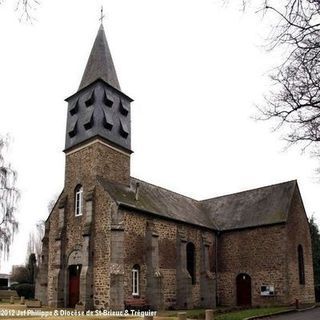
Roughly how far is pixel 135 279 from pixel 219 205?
44.7ft

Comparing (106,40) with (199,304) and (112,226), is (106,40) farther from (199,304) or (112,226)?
(199,304)

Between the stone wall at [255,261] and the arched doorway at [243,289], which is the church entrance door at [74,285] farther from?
the arched doorway at [243,289]

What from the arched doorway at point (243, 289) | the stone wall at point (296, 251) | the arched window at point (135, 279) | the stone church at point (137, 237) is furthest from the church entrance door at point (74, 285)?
the stone wall at point (296, 251)

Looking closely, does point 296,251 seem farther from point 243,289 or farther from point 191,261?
point 191,261

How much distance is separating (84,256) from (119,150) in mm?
7389

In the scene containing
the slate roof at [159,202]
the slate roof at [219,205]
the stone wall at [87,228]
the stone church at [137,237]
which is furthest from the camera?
the slate roof at [219,205]

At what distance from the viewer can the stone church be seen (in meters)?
23.8

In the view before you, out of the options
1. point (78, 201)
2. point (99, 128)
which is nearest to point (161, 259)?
point (78, 201)

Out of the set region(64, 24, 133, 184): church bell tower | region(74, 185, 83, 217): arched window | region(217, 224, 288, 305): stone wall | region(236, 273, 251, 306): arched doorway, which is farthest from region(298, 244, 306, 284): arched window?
region(74, 185, 83, 217): arched window

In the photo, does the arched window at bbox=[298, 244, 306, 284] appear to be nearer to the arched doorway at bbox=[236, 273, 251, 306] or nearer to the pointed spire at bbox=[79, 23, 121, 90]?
the arched doorway at bbox=[236, 273, 251, 306]

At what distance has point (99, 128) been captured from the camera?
26672 millimetres

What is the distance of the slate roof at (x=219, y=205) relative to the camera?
88.2 ft

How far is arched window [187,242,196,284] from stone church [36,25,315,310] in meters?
0.07

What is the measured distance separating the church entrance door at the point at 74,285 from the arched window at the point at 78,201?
3267 millimetres
